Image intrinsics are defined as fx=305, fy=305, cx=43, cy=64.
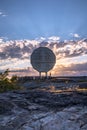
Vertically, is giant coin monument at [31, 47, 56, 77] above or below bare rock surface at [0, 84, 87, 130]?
above

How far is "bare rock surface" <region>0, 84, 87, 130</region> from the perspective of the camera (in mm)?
9617

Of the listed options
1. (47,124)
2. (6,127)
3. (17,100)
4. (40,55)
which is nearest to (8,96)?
(17,100)

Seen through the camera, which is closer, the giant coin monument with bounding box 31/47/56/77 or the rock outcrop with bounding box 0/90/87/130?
the rock outcrop with bounding box 0/90/87/130

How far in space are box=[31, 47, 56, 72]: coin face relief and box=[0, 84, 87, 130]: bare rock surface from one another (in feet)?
222

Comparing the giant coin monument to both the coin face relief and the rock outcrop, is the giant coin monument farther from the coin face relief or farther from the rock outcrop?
the rock outcrop

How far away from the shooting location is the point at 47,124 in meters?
9.62

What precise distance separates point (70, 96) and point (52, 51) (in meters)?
70.4

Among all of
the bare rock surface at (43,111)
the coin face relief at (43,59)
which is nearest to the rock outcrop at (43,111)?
the bare rock surface at (43,111)

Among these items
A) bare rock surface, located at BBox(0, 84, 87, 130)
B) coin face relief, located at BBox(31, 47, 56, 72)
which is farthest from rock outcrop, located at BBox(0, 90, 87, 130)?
coin face relief, located at BBox(31, 47, 56, 72)

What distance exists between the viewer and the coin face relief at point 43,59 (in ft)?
267

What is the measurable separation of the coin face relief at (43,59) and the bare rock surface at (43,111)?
67.6 m

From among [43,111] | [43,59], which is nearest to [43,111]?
[43,111]

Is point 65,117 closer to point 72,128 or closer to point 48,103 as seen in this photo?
point 72,128

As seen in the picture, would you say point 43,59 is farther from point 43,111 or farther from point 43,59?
point 43,111
